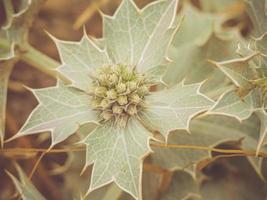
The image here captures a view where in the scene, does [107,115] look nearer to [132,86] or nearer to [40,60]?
[132,86]

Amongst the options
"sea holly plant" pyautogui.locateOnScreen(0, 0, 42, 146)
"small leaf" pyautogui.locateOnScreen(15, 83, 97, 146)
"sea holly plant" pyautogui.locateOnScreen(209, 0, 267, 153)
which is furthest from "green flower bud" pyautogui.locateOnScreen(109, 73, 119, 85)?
"sea holly plant" pyautogui.locateOnScreen(0, 0, 42, 146)

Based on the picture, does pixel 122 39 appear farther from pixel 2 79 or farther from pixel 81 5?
pixel 81 5

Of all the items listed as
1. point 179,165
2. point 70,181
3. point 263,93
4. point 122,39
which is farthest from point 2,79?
point 263,93

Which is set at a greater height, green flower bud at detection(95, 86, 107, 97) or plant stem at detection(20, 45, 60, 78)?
plant stem at detection(20, 45, 60, 78)

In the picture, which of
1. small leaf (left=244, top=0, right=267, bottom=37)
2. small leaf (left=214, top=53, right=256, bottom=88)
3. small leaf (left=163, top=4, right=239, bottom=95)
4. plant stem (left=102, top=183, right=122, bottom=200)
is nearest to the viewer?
small leaf (left=214, top=53, right=256, bottom=88)

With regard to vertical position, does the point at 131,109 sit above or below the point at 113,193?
above

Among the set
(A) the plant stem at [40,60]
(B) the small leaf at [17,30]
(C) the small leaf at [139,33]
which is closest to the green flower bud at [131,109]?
(C) the small leaf at [139,33]

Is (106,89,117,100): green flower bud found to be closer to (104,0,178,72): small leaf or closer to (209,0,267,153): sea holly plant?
(104,0,178,72): small leaf

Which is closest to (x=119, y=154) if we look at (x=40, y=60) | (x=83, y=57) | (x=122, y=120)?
(x=122, y=120)
